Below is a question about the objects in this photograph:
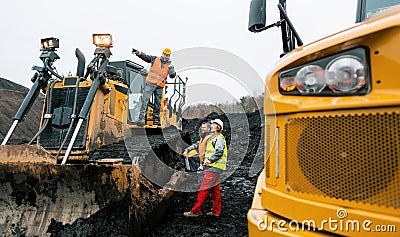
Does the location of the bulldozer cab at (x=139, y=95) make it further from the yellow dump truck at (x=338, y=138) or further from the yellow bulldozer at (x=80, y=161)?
the yellow dump truck at (x=338, y=138)

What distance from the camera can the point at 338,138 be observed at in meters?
1.55

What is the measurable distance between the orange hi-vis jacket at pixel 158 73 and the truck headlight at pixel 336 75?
5.26m

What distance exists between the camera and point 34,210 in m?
3.91

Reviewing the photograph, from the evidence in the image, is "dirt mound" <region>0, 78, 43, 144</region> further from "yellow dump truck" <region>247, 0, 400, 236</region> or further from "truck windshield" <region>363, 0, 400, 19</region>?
"yellow dump truck" <region>247, 0, 400, 236</region>

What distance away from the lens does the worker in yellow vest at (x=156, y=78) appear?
6.75 metres

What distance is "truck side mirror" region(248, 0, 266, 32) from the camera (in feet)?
8.53

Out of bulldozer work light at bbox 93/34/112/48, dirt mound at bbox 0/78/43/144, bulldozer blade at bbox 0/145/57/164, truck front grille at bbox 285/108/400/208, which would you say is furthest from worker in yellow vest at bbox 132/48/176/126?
dirt mound at bbox 0/78/43/144

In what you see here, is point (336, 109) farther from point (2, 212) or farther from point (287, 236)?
point (2, 212)

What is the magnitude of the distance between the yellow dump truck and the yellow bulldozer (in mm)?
2170

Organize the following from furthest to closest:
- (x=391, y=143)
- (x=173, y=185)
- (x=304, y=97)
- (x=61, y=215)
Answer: (x=173, y=185) → (x=61, y=215) → (x=304, y=97) → (x=391, y=143)

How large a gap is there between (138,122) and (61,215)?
10.4 ft

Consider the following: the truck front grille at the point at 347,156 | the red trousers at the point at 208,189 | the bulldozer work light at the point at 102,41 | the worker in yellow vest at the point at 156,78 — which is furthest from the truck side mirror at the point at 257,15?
the worker in yellow vest at the point at 156,78

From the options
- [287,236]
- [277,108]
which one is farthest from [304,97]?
[287,236]

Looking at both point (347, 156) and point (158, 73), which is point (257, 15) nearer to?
point (347, 156)
